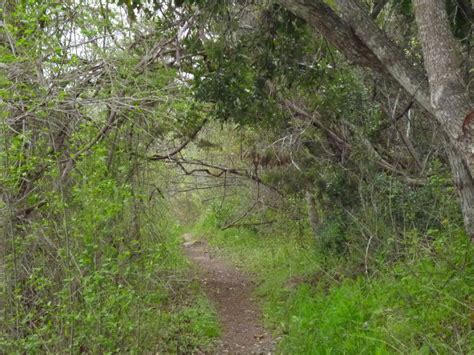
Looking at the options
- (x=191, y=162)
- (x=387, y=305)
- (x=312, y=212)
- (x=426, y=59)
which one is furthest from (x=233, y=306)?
(x=426, y=59)

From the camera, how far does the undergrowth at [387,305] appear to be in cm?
485

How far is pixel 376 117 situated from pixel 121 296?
5541mm

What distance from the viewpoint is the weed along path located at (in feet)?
24.7

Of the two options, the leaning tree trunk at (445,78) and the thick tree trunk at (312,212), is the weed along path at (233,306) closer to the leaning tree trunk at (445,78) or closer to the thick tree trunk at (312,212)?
the thick tree trunk at (312,212)

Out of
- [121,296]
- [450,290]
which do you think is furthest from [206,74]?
[450,290]

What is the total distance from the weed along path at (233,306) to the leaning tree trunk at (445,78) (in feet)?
13.6

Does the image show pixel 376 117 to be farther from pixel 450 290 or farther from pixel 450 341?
pixel 450 341

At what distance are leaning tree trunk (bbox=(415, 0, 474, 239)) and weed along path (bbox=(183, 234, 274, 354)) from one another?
4.14 meters

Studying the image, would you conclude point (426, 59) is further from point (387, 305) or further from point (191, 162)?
point (191, 162)

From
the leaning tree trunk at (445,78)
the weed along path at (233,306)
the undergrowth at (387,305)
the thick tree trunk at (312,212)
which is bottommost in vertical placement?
the weed along path at (233,306)

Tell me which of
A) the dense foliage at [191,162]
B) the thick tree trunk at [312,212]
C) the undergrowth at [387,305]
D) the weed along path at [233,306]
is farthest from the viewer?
the thick tree trunk at [312,212]

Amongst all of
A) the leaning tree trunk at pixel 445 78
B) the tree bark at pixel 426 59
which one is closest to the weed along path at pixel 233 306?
the tree bark at pixel 426 59

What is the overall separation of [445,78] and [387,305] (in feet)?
8.63

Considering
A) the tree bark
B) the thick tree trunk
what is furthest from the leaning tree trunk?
the thick tree trunk
